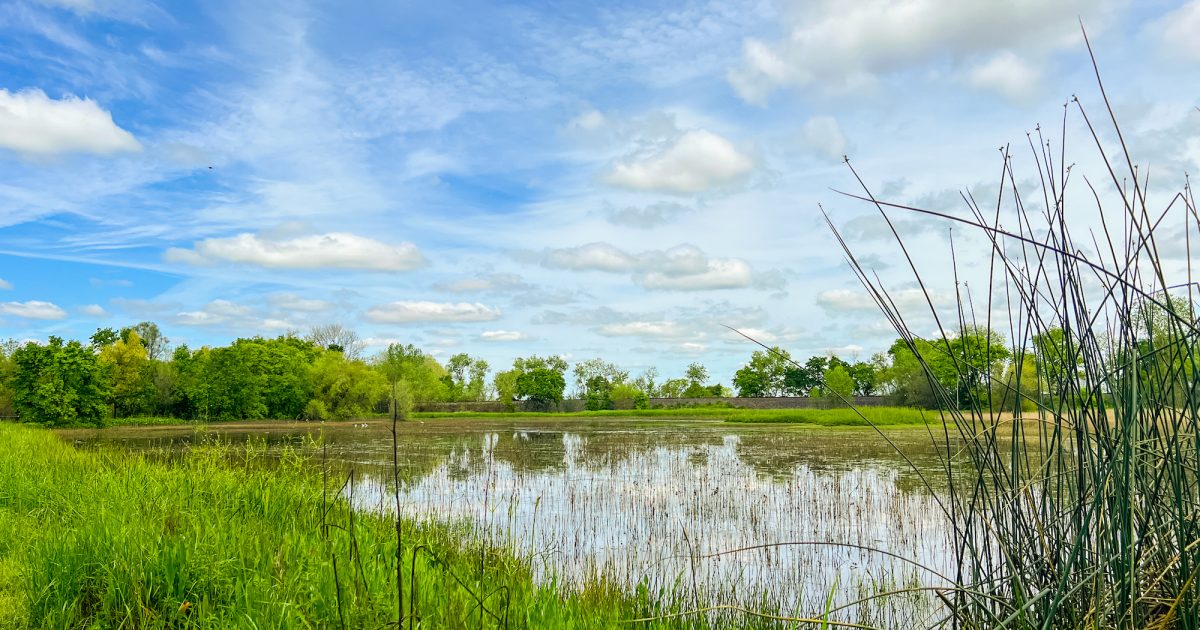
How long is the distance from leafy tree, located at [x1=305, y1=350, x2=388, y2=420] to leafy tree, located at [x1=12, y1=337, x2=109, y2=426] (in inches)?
463

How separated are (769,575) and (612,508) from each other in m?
3.79

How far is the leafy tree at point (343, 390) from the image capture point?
4891 cm

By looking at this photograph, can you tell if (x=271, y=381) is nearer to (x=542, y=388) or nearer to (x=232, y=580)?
(x=542, y=388)

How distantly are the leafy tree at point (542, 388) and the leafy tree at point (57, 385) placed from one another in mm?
33691

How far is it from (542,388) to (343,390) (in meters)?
20.9

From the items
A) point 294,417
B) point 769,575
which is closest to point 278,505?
point 769,575

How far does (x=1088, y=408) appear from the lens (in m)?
2.86

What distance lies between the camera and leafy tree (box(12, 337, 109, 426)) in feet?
124

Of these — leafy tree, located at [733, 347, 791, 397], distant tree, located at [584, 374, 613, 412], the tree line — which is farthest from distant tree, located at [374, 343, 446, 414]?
leafy tree, located at [733, 347, 791, 397]

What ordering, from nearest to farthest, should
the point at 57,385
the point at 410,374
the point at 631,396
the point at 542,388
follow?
the point at 57,385 < the point at 410,374 < the point at 542,388 < the point at 631,396

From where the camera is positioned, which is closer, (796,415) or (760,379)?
(796,415)

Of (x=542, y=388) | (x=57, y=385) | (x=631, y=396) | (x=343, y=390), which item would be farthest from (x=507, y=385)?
A: (x=57, y=385)

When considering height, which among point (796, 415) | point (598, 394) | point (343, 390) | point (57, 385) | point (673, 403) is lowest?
point (673, 403)

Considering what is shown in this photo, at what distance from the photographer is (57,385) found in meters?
38.2
